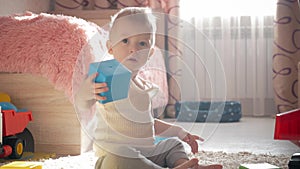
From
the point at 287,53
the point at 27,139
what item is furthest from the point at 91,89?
the point at 287,53

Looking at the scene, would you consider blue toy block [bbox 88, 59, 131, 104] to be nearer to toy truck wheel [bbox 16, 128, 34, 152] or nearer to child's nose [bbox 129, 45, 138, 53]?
child's nose [bbox 129, 45, 138, 53]

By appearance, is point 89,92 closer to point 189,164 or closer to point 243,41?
point 189,164

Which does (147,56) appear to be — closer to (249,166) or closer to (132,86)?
(132,86)

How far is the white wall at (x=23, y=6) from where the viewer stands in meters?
2.45

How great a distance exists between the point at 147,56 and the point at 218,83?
19 centimetres

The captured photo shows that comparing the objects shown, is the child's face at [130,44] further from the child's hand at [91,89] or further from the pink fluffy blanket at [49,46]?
the pink fluffy blanket at [49,46]

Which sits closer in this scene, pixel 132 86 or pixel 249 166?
pixel 249 166

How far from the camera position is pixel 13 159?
1575mm

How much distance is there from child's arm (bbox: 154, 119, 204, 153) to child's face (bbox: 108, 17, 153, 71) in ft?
0.57

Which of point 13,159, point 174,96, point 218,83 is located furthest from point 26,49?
point 174,96

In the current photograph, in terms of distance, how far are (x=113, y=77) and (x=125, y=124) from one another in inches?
5.5

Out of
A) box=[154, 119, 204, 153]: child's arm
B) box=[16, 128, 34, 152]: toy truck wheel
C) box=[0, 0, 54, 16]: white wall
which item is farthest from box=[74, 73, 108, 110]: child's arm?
box=[0, 0, 54, 16]: white wall

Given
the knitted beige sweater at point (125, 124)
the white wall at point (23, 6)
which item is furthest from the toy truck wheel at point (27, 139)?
the white wall at point (23, 6)

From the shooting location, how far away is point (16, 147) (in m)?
1.57
